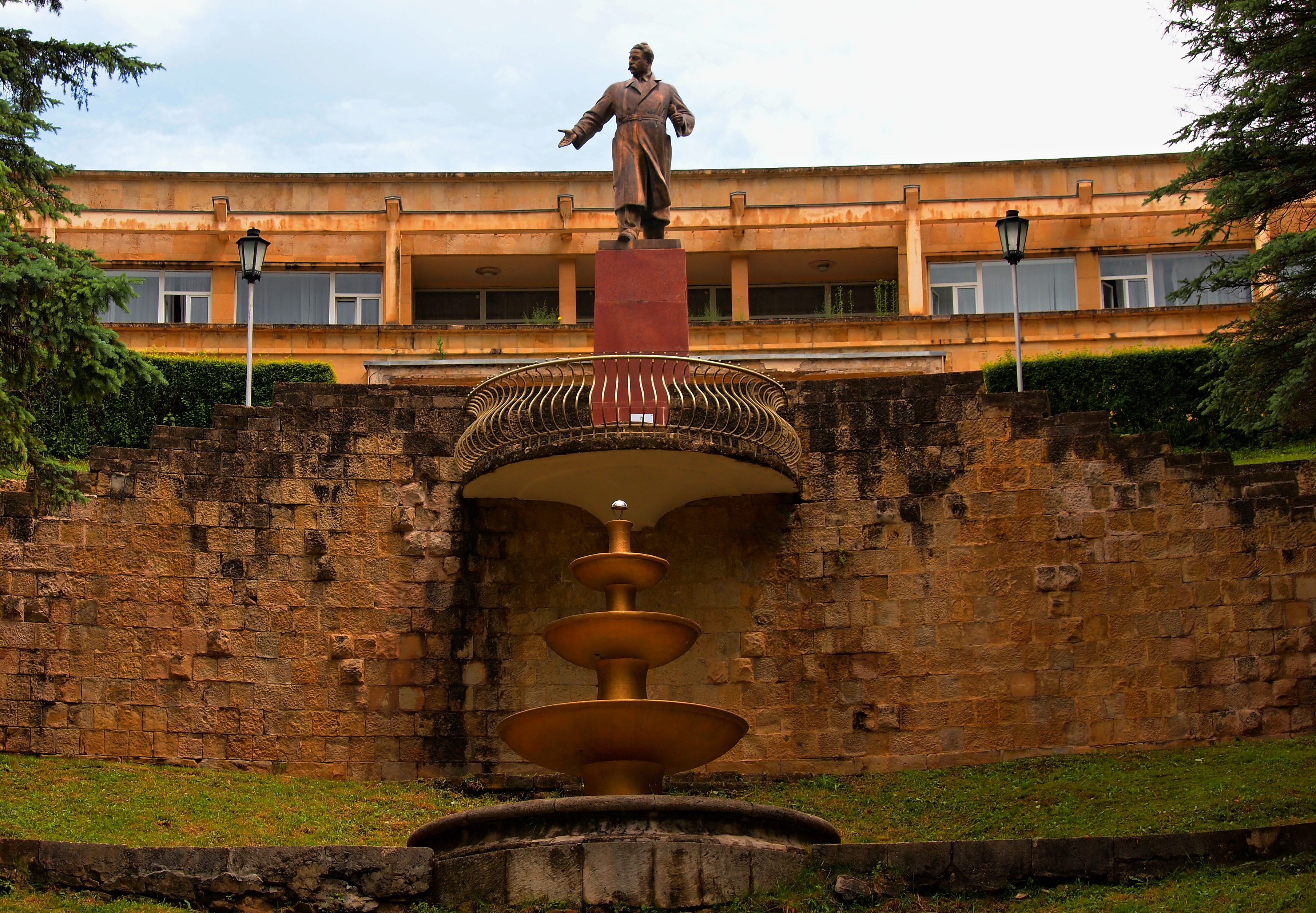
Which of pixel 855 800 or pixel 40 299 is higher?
pixel 40 299

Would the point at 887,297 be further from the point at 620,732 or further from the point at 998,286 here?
the point at 620,732

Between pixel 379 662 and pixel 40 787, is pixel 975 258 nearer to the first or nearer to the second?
pixel 379 662

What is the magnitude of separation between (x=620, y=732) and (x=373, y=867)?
7.62ft

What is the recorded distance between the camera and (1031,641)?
16.5m

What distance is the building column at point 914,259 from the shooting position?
26.9m

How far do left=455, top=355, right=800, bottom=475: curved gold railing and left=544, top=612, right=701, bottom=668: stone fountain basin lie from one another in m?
2.80

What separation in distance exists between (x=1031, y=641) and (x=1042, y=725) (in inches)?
33.1

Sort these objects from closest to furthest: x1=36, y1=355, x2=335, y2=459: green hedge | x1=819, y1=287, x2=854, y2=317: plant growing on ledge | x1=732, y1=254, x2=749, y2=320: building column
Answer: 1. x1=36, y1=355, x2=335, y2=459: green hedge
2. x1=732, y1=254, x2=749, y2=320: building column
3. x1=819, y1=287, x2=854, y2=317: plant growing on ledge

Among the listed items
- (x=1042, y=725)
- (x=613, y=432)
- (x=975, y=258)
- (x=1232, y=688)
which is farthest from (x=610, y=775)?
(x=975, y=258)

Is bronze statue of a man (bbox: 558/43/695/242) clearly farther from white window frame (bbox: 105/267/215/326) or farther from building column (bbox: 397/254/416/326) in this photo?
white window frame (bbox: 105/267/215/326)

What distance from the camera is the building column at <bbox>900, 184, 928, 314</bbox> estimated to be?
2689cm

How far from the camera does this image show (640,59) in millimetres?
18141

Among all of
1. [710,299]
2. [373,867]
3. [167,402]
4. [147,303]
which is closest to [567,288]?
[710,299]

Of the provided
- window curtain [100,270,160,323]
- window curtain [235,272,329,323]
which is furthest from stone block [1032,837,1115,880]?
window curtain [100,270,160,323]
